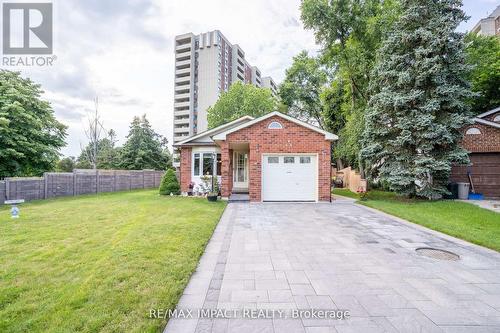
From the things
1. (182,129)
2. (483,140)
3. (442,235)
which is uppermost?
(182,129)

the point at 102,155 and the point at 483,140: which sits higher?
the point at 102,155

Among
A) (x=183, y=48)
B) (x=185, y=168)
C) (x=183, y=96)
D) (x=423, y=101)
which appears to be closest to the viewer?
(x=423, y=101)

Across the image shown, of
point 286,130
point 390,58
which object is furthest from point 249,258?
point 390,58

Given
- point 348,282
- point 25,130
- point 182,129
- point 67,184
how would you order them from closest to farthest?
1. point 348,282
2. point 25,130
3. point 67,184
4. point 182,129

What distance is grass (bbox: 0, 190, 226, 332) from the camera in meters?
2.45

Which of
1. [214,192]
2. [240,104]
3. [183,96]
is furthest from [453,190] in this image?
[183,96]

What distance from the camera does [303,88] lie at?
80.6 ft

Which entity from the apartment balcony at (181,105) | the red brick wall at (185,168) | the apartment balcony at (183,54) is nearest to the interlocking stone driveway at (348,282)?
the red brick wall at (185,168)

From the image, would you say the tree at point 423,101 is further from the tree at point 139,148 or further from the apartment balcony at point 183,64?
the apartment balcony at point 183,64

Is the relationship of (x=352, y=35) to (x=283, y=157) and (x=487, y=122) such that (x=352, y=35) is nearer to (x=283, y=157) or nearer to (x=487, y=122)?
(x=487, y=122)

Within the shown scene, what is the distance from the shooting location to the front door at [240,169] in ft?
49.3

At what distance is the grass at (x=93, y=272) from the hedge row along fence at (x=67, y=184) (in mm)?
5805

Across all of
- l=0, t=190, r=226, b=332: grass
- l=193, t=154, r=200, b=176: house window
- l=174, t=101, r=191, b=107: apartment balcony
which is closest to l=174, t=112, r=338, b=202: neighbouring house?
l=193, t=154, r=200, b=176: house window

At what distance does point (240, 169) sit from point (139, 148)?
59.8 ft
